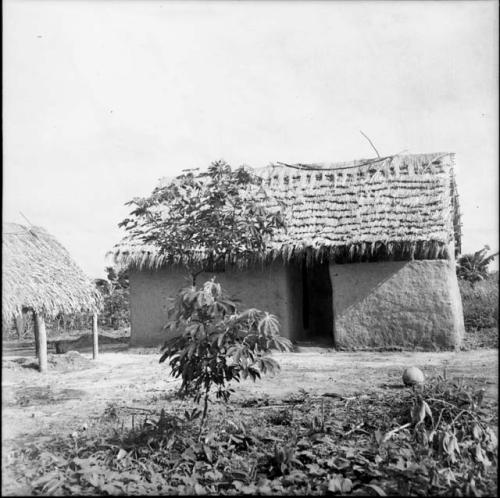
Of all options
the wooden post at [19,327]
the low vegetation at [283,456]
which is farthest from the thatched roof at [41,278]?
the wooden post at [19,327]

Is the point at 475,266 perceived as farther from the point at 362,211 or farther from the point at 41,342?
the point at 41,342

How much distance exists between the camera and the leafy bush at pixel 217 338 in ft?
13.3

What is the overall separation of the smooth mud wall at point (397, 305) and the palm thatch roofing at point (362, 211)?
0.90ft

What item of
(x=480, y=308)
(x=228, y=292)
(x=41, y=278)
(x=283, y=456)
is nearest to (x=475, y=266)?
(x=480, y=308)

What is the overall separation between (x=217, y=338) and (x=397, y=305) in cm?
651

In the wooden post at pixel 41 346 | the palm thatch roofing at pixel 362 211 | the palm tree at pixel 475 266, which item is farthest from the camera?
the palm tree at pixel 475 266

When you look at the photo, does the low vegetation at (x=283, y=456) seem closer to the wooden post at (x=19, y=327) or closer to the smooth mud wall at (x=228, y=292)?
the smooth mud wall at (x=228, y=292)

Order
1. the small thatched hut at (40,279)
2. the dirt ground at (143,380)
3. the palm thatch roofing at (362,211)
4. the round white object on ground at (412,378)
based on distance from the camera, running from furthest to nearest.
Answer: the palm thatch roofing at (362,211), the small thatched hut at (40,279), the round white object on ground at (412,378), the dirt ground at (143,380)

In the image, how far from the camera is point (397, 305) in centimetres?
999

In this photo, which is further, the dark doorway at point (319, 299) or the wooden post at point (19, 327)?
the wooden post at point (19, 327)

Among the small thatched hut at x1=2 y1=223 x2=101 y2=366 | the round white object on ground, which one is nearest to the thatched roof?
the small thatched hut at x1=2 y1=223 x2=101 y2=366

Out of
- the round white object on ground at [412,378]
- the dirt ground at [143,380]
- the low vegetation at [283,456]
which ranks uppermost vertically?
the round white object on ground at [412,378]

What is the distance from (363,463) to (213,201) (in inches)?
88.0

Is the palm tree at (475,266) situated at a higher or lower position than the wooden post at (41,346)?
higher
